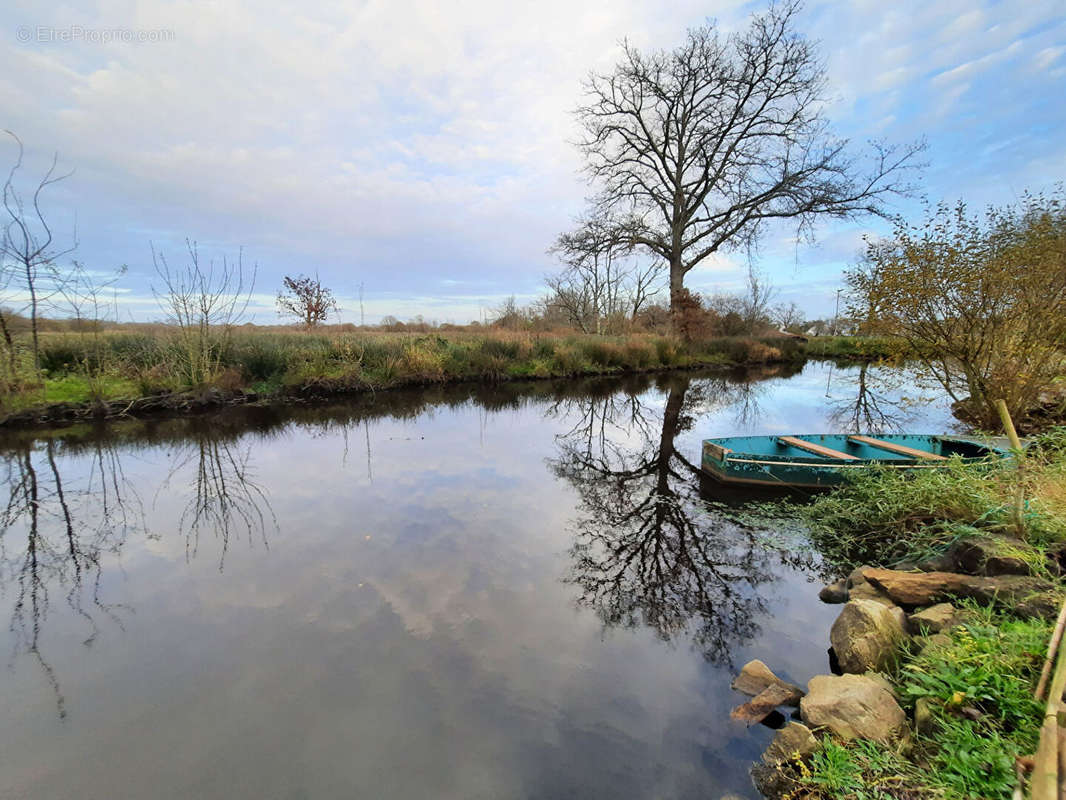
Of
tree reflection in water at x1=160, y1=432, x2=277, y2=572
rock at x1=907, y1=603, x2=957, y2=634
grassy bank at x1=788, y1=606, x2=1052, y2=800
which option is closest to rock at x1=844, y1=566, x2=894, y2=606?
rock at x1=907, y1=603, x2=957, y2=634

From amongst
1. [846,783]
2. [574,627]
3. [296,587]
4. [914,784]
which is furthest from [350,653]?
[914,784]

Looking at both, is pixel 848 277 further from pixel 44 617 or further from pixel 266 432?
pixel 266 432

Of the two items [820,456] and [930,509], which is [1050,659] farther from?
[820,456]

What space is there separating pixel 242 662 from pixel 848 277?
284 inches

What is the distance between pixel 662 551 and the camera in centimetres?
436

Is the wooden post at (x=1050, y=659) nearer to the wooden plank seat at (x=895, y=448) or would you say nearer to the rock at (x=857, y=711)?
the rock at (x=857, y=711)

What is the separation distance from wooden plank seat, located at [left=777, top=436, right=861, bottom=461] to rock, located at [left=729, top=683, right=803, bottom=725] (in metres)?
4.13

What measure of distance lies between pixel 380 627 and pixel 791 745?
247 cm

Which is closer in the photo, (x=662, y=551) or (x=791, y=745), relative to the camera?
(x=791, y=745)

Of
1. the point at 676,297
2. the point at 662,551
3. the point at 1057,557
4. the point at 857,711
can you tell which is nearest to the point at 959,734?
the point at 857,711

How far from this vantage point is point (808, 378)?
19812mm

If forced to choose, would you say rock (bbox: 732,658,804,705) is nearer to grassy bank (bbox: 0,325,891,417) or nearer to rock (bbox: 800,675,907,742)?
rock (bbox: 800,675,907,742)

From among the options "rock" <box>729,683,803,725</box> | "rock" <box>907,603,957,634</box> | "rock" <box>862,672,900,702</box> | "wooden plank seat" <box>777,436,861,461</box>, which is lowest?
"rock" <box>729,683,803,725</box>

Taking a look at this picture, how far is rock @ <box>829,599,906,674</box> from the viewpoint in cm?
252
